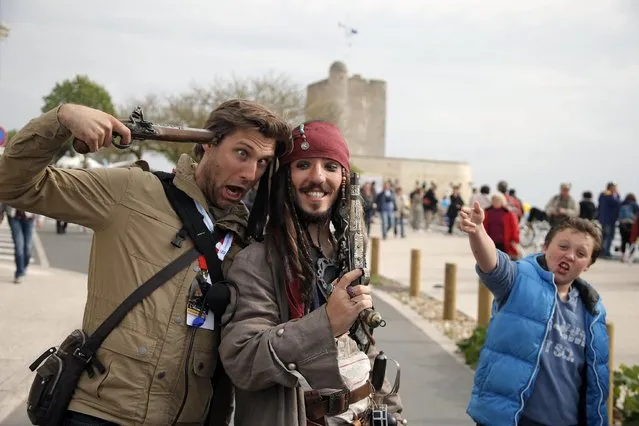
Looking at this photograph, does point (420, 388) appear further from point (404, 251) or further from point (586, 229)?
point (404, 251)

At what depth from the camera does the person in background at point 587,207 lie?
49.2 ft

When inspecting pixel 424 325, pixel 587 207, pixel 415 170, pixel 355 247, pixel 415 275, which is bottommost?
pixel 424 325

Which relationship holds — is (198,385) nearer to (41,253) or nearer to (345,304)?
(345,304)

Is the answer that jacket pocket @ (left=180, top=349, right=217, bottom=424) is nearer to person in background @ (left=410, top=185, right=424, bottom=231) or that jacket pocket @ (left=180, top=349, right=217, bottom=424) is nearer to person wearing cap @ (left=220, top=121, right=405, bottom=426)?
person wearing cap @ (left=220, top=121, right=405, bottom=426)

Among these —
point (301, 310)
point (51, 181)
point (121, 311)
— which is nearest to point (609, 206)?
point (301, 310)

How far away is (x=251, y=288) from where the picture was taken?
2.06 metres

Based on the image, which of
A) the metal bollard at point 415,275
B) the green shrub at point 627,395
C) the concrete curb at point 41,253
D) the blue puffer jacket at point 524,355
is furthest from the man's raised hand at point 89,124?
the concrete curb at point 41,253

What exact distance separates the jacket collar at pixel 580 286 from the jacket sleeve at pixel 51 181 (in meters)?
2.19

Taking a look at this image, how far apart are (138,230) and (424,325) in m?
6.92

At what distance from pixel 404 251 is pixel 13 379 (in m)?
14.5

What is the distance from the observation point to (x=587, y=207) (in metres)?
15.3

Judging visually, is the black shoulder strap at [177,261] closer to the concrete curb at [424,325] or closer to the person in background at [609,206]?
the concrete curb at [424,325]

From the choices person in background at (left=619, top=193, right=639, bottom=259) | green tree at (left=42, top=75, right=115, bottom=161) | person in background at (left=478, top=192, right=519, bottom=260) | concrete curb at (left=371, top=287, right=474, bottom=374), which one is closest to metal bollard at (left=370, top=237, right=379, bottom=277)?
concrete curb at (left=371, top=287, right=474, bottom=374)

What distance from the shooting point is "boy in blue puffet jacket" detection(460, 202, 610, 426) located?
3176mm
